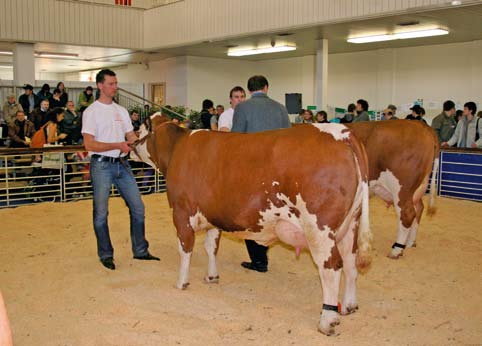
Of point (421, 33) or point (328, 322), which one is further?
point (421, 33)

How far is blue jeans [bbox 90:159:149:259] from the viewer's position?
5.29 m

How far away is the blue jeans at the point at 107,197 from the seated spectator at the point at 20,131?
20.6 ft

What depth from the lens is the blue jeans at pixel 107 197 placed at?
17.4 ft

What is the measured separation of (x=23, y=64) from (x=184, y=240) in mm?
13492

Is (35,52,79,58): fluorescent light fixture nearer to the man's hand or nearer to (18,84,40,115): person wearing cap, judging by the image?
(18,84,40,115): person wearing cap

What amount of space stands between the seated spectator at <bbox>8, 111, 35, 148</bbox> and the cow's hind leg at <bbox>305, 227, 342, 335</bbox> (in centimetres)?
869

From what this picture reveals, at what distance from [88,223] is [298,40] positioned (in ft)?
33.4

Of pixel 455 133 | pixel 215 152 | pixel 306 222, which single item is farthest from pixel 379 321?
pixel 455 133

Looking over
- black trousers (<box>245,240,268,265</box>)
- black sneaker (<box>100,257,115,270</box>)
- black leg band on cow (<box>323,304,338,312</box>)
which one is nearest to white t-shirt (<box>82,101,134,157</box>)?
black sneaker (<box>100,257,115,270</box>)

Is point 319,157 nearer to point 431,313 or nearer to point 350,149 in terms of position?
point 350,149

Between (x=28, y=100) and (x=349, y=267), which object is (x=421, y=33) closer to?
(x=28, y=100)

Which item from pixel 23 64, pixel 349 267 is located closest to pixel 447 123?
pixel 349 267

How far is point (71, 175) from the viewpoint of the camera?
10.3 metres

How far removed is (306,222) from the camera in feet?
12.6
